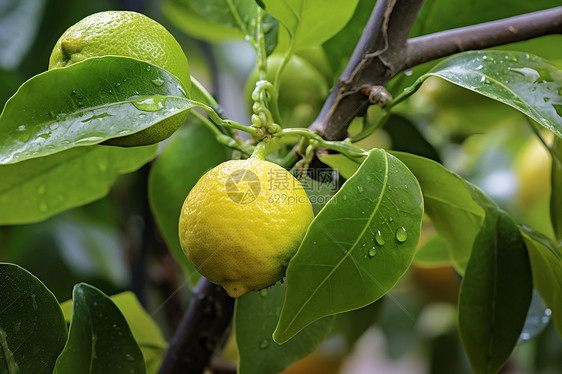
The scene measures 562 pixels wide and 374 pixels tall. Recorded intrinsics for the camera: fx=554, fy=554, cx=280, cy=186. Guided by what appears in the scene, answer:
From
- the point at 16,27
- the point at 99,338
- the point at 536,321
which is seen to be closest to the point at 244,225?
the point at 99,338

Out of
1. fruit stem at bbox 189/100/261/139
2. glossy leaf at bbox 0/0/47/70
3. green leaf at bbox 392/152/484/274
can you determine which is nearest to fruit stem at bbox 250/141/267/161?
fruit stem at bbox 189/100/261/139

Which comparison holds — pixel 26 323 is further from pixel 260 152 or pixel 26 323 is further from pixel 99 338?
pixel 260 152

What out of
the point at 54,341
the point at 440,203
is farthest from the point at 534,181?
the point at 54,341

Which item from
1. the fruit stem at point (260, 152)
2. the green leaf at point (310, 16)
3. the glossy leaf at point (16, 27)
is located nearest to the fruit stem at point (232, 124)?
the fruit stem at point (260, 152)

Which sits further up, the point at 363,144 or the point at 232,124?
the point at 232,124

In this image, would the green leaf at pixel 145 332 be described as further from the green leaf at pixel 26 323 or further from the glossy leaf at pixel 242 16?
the glossy leaf at pixel 242 16
